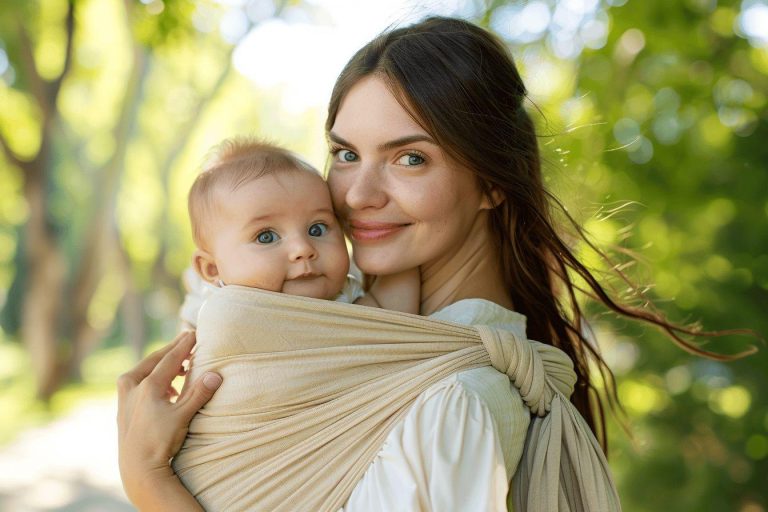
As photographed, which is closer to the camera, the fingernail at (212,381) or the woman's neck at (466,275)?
the fingernail at (212,381)

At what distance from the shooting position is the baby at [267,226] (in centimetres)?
177

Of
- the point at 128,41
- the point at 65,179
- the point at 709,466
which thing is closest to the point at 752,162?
the point at 709,466

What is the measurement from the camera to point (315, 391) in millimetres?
1597

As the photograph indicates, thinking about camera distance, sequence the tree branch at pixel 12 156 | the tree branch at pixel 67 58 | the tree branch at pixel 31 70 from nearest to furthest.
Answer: the tree branch at pixel 67 58
the tree branch at pixel 31 70
the tree branch at pixel 12 156

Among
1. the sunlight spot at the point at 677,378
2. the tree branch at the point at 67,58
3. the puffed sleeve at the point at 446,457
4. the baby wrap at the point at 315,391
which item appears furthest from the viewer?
the tree branch at the point at 67,58

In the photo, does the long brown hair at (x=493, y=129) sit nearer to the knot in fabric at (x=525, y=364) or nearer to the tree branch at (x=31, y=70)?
the knot in fabric at (x=525, y=364)

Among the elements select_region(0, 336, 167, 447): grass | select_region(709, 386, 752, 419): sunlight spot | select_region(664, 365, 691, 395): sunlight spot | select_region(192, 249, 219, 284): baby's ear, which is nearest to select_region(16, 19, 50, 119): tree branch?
select_region(0, 336, 167, 447): grass

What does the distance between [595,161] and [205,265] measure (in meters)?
2.36

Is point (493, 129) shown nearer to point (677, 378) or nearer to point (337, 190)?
point (337, 190)

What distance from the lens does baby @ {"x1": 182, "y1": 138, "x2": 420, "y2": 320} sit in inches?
69.7

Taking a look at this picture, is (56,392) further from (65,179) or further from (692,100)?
(692,100)

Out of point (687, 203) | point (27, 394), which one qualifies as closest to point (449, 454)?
point (687, 203)

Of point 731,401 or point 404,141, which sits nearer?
point 404,141

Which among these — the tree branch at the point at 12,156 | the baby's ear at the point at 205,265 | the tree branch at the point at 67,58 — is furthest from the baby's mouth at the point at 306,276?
the tree branch at the point at 12,156
